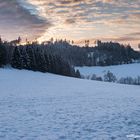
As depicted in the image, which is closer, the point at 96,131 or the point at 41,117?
the point at 96,131

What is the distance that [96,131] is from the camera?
16594mm

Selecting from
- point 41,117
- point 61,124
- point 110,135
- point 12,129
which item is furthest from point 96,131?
point 41,117

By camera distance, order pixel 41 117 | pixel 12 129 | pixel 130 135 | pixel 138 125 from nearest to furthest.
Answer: pixel 130 135
pixel 12 129
pixel 138 125
pixel 41 117

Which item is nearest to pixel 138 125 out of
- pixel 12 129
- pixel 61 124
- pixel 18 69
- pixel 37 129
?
pixel 61 124

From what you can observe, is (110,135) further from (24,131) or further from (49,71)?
(49,71)

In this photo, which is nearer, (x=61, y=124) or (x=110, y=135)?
(x=110, y=135)

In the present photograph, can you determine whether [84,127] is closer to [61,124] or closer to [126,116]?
[61,124]

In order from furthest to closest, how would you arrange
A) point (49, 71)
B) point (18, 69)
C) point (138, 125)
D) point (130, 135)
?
point (49, 71) < point (18, 69) < point (138, 125) < point (130, 135)

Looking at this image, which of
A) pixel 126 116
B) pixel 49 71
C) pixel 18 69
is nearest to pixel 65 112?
pixel 126 116

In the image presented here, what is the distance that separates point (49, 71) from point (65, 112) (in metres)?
87.5

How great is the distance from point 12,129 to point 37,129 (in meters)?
1.26

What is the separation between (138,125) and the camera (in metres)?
18.5

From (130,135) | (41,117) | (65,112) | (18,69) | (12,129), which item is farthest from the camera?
(18,69)

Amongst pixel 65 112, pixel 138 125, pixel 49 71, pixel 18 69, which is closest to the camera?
pixel 138 125
